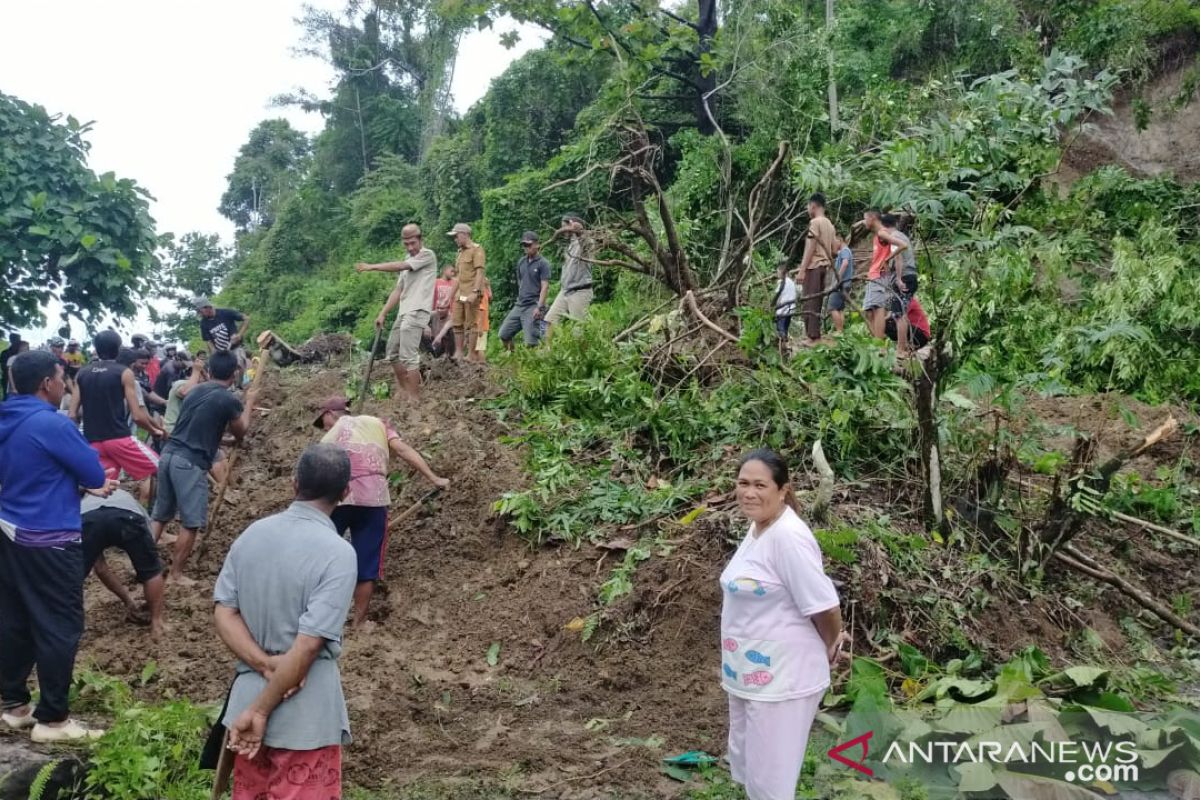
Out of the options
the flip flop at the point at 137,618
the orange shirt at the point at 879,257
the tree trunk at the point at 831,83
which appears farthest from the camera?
the tree trunk at the point at 831,83

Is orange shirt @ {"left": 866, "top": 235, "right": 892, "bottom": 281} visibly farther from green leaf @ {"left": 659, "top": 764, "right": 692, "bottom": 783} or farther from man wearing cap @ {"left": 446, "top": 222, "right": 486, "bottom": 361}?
green leaf @ {"left": 659, "top": 764, "right": 692, "bottom": 783}

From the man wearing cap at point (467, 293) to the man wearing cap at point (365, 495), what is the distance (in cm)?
444

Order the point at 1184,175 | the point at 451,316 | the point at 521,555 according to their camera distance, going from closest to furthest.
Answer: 1. the point at 521,555
2. the point at 451,316
3. the point at 1184,175

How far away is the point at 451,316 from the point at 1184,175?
1213cm

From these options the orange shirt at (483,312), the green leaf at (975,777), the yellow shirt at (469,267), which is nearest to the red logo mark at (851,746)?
the green leaf at (975,777)

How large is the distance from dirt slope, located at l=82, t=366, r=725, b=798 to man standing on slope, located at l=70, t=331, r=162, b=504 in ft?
3.06

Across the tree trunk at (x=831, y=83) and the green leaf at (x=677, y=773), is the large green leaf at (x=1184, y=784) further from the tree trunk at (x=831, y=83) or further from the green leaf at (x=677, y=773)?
the tree trunk at (x=831, y=83)

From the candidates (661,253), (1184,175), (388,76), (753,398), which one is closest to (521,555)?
(753,398)

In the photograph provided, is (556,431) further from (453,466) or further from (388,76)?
(388,76)

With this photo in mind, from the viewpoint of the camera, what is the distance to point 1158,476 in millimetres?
9016

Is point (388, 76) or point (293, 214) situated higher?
point (388, 76)

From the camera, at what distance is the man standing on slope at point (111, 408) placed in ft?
25.0

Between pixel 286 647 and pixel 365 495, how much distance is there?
3175 millimetres

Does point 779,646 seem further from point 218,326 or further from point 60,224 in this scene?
point 218,326
